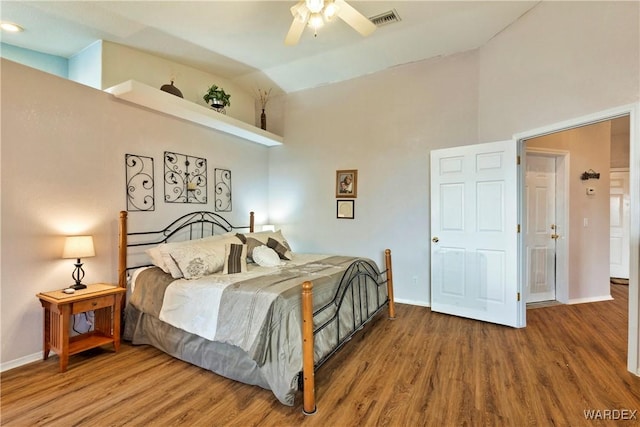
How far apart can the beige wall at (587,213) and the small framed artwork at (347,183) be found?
291 centimetres

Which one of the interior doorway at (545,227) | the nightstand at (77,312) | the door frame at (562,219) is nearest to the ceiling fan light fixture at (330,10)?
the nightstand at (77,312)

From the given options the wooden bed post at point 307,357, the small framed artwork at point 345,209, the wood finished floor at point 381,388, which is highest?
the small framed artwork at point 345,209

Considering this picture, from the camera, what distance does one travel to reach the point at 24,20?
2.80 m

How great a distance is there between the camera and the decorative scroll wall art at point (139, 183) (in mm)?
3260

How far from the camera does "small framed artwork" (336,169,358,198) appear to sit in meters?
4.59

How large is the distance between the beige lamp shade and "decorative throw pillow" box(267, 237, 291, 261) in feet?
6.07

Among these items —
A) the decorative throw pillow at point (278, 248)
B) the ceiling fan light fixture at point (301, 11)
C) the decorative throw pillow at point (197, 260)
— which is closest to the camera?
the ceiling fan light fixture at point (301, 11)

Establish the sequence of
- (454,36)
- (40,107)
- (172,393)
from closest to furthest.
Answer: (172,393), (40,107), (454,36)

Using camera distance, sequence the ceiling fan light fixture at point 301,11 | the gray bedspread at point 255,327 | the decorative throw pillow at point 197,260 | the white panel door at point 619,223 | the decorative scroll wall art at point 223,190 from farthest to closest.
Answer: the white panel door at point 619,223 < the decorative scroll wall art at point 223,190 < the decorative throw pillow at point 197,260 < the ceiling fan light fixture at point 301,11 < the gray bedspread at point 255,327

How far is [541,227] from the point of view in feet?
14.3

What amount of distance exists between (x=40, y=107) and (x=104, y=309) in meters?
1.96

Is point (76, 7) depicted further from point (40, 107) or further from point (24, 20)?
point (40, 107)

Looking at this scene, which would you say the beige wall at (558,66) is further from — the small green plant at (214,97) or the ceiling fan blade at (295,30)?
the small green plant at (214,97)

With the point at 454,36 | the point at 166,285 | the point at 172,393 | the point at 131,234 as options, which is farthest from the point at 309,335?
the point at 454,36
